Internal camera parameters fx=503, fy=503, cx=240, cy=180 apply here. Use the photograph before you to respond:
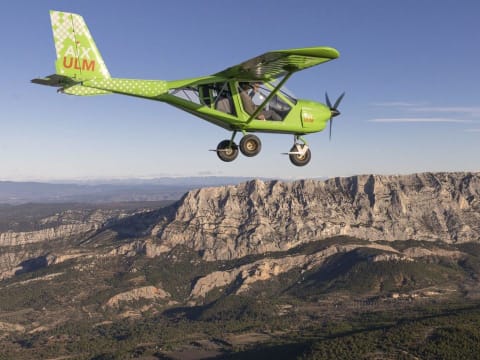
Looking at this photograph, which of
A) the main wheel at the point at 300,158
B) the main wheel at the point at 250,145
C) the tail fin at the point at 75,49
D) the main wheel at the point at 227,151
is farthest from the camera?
the main wheel at the point at 300,158

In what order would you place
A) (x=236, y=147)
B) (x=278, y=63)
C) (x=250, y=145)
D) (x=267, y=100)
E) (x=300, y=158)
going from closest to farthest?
(x=278, y=63), (x=267, y=100), (x=250, y=145), (x=236, y=147), (x=300, y=158)

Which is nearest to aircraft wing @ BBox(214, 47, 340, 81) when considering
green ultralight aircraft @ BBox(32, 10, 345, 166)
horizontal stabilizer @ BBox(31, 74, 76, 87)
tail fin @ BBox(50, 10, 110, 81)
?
green ultralight aircraft @ BBox(32, 10, 345, 166)

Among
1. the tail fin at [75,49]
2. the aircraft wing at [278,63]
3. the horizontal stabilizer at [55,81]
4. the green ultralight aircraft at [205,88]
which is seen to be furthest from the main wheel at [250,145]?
the horizontal stabilizer at [55,81]

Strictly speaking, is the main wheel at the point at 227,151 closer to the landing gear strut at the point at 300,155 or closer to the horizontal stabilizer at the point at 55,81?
the landing gear strut at the point at 300,155

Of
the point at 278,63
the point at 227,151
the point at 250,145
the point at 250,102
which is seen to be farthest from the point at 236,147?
the point at 278,63

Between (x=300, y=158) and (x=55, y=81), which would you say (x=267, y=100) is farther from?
(x=55, y=81)

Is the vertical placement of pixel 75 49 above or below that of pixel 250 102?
above
